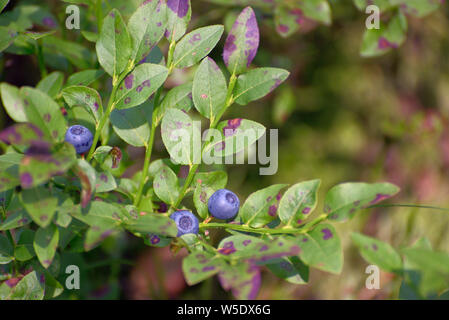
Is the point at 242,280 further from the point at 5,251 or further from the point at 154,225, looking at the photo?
the point at 5,251

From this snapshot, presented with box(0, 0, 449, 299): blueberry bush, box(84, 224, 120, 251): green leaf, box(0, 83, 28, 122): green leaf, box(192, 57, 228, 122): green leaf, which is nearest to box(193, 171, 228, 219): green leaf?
box(0, 0, 449, 299): blueberry bush

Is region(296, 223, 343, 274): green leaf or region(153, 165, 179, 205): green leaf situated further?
region(153, 165, 179, 205): green leaf

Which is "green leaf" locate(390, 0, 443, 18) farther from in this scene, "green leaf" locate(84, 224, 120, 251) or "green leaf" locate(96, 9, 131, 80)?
"green leaf" locate(84, 224, 120, 251)

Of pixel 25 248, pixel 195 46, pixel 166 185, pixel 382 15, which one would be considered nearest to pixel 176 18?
pixel 195 46

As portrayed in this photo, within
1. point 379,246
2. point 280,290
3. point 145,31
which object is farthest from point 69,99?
point 280,290

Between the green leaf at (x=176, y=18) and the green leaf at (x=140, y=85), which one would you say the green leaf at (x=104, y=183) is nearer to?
the green leaf at (x=140, y=85)
